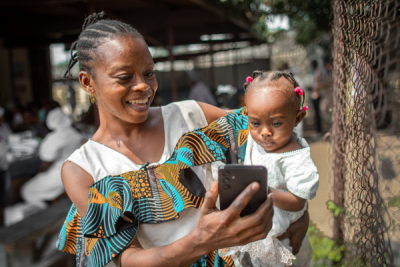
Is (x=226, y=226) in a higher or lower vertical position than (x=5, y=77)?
lower

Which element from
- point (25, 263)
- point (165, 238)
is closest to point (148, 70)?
point (165, 238)

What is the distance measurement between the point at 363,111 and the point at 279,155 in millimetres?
668

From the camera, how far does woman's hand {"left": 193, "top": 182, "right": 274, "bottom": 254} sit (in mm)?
988

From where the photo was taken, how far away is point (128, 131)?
162 centimetres

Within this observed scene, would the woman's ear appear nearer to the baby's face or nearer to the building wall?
the baby's face

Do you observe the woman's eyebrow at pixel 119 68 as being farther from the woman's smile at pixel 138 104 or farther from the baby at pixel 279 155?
the baby at pixel 279 155

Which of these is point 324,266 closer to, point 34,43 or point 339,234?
point 339,234

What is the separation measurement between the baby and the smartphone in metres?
0.43

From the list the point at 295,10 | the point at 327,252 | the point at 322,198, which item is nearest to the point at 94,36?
the point at 327,252

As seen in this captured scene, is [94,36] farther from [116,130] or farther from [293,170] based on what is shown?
[293,170]

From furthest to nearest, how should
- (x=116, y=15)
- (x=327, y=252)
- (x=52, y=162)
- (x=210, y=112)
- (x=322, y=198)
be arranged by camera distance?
(x=116, y=15) < (x=322, y=198) < (x=52, y=162) < (x=327, y=252) < (x=210, y=112)

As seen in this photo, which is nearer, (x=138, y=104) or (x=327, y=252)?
(x=138, y=104)

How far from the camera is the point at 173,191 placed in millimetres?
1411

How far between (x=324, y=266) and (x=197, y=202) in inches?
85.4
